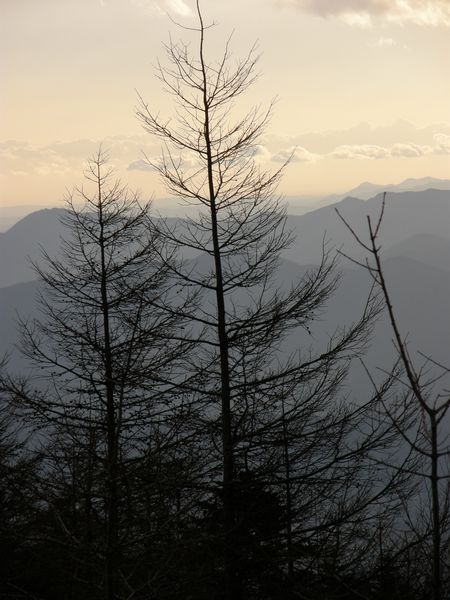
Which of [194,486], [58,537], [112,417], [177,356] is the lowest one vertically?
[58,537]

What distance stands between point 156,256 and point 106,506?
13.3ft

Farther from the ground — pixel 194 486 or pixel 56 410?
pixel 56 410

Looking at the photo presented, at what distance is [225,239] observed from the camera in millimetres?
9602

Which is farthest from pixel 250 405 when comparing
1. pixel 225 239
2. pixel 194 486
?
pixel 225 239

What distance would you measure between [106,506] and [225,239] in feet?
14.0

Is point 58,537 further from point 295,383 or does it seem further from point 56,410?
point 295,383

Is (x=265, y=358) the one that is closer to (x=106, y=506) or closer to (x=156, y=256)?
(x=156, y=256)

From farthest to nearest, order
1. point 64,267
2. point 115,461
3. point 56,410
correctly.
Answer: point 64,267 < point 56,410 < point 115,461

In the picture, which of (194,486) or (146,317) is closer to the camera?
(194,486)

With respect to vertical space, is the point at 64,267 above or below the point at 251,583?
above

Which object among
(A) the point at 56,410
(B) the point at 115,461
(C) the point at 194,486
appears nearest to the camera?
(B) the point at 115,461

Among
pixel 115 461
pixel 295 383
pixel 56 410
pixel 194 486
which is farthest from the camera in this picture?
pixel 56 410

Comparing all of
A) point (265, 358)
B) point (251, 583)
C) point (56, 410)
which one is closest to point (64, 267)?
point (56, 410)

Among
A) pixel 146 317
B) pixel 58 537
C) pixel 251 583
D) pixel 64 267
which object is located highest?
pixel 64 267
